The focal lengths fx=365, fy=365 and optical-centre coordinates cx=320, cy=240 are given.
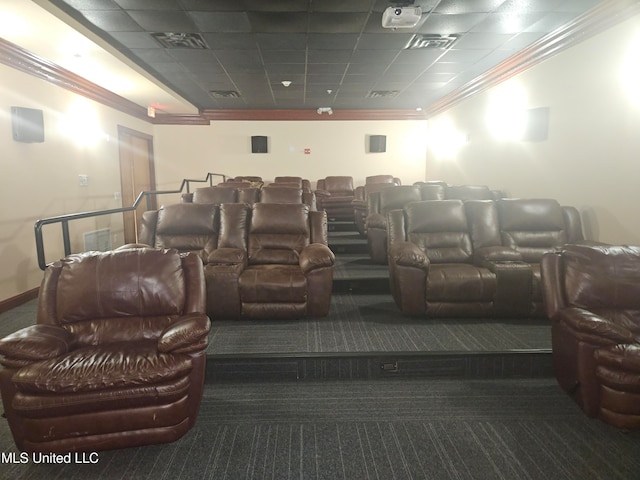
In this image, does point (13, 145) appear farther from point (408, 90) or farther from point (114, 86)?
point (408, 90)

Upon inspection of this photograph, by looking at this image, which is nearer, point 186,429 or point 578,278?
point 186,429

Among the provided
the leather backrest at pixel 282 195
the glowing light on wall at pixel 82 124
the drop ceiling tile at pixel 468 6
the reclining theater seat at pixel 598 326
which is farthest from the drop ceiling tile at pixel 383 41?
the glowing light on wall at pixel 82 124

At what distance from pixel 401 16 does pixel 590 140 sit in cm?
225

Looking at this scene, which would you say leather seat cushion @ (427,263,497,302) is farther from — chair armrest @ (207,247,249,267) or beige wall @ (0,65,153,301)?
beige wall @ (0,65,153,301)

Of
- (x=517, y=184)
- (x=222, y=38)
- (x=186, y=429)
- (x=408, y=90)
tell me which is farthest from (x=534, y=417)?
(x=408, y=90)

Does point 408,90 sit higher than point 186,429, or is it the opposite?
point 408,90

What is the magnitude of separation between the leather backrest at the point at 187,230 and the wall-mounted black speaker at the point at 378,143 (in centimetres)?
607

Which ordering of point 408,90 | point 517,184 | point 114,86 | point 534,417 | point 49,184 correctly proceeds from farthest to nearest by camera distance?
point 408,90 < point 114,86 < point 517,184 < point 49,184 < point 534,417

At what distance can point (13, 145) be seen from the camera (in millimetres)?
3852

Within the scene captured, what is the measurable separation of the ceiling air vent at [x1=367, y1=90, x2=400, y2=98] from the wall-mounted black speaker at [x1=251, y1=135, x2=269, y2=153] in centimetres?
283

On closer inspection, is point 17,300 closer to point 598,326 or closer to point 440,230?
point 440,230

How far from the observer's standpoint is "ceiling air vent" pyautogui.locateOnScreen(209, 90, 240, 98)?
6.80 metres

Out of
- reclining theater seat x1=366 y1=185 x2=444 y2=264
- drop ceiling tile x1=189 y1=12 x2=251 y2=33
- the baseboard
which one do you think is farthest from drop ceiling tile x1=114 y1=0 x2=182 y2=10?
the baseboard

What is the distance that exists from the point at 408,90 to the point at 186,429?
6.68 m
